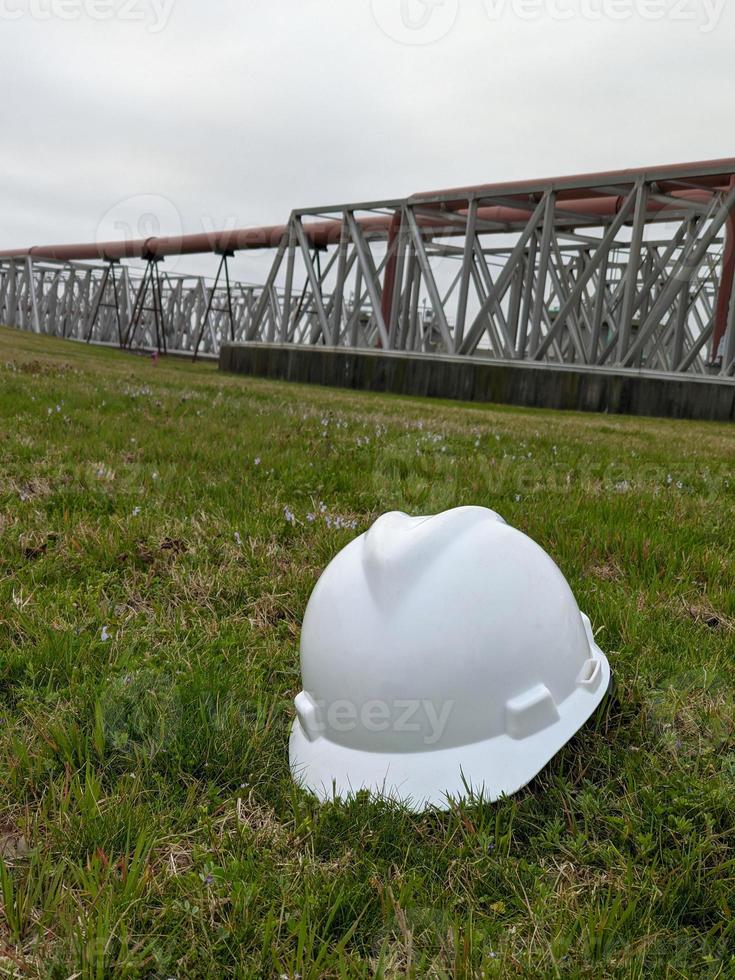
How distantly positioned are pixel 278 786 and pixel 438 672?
19.6 inches

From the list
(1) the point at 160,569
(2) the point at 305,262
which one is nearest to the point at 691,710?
(1) the point at 160,569

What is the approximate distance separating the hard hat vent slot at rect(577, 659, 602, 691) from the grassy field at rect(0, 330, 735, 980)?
0.15 metres

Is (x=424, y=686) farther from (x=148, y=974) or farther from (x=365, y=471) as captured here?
(x=365, y=471)

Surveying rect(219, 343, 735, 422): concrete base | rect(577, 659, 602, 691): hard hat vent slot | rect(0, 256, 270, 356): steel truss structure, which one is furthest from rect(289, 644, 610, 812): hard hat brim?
rect(0, 256, 270, 356): steel truss structure

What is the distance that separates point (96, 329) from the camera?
5253cm

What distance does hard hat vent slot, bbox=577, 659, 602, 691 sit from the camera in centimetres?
200

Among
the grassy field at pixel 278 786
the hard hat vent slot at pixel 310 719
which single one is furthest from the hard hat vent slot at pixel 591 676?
the hard hat vent slot at pixel 310 719

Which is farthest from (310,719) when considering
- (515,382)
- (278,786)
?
(515,382)

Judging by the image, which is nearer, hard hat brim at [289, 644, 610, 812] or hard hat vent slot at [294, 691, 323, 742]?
hard hat brim at [289, 644, 610, 812]

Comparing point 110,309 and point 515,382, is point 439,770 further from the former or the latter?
point 110,309

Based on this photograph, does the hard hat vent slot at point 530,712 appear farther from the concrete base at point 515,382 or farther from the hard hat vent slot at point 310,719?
the concrete base at point 515,382

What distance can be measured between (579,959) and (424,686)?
59 cm

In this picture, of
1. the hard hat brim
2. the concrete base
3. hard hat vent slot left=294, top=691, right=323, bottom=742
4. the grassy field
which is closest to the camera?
the grassy field

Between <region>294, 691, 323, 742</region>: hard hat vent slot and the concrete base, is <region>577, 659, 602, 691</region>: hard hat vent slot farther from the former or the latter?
the concrete base
